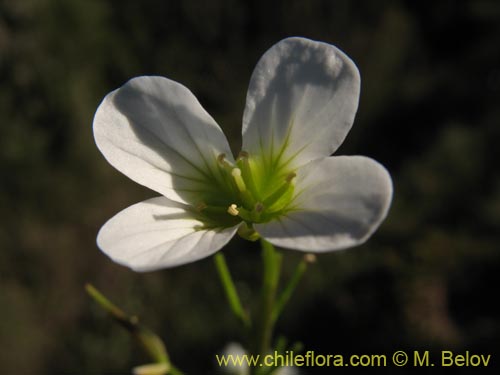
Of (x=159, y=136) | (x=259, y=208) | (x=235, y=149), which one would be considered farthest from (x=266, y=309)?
(x=235, y=149)

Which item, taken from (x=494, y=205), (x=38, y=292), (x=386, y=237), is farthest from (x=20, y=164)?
A: (x=494, y=205)

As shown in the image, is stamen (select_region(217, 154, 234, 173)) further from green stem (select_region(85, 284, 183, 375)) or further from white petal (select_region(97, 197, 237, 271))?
green stem (select_region(85, 284, 183, 375))

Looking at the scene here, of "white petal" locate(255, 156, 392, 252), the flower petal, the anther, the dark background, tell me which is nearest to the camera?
"white petal" locate(255, 156, 392, 252)

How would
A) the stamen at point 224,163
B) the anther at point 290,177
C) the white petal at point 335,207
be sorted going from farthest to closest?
1. the stamen at point 224,163
2. the anther at point 290,177
3. the white petal at point 335,207

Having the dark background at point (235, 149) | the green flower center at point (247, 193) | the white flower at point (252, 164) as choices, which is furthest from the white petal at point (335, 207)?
the dark background at point (235, 149)

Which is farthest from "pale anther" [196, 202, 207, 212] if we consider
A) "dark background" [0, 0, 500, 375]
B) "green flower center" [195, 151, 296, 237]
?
"dark background" [0, 0, 500, 375]

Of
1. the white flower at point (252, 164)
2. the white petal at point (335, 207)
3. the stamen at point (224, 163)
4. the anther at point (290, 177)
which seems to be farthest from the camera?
the stamen at point (224, 163)

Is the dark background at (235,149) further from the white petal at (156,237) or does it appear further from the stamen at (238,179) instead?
the white petal at (156,237)
